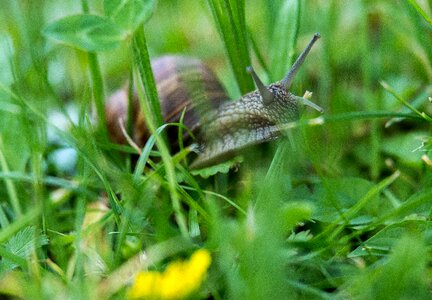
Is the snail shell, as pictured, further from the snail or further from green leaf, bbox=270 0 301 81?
green leaf, bbox=270 0 301 81

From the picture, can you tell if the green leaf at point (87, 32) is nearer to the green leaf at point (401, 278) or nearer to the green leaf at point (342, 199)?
the green leaf at point (342, 199)

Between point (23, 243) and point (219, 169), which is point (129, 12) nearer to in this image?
point (219, 169)

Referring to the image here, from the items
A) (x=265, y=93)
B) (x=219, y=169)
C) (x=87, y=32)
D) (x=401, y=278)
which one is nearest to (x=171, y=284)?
(x=401, y=278)

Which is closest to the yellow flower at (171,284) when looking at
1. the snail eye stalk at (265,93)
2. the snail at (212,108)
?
the snail at (212,108)

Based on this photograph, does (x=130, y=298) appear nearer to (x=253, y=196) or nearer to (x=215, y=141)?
(x=253, y=196)

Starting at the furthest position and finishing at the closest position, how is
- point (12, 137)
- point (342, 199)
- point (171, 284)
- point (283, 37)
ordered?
1. point (283, 37)
2. point (12, 137)
3. point (342, 199)
4. point (171, 284)

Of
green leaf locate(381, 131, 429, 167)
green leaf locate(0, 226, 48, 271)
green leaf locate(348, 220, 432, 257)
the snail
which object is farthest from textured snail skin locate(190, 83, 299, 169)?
green leaf locate(0, 226, 48, 271)
